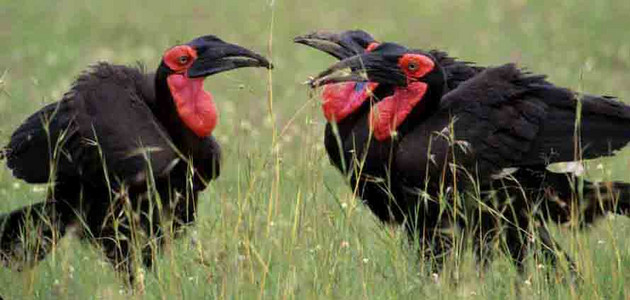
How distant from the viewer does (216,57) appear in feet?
21.4

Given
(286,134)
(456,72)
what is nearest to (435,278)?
(456,72)

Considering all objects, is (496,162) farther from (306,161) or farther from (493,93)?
(306,161)

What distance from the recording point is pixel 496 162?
21.2 ft

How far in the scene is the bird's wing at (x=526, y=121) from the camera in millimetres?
6480

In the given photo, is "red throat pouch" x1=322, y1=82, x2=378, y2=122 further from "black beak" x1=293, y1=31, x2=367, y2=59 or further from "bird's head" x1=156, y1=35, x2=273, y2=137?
"bird's head" x1=156, y1=35, x2=273, y2=137

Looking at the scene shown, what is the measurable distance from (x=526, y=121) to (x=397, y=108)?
23.5 inches

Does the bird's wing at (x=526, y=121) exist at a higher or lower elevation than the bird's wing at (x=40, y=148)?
higher

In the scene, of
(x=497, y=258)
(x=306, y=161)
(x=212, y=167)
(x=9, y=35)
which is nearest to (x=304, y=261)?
(x=306, y=161)

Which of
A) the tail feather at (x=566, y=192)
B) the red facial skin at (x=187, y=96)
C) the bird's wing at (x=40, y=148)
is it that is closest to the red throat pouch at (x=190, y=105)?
the red facial skin at (x=187, y=96)

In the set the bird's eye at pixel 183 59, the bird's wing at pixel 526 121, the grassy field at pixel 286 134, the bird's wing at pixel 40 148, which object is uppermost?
the bird's eye at pixel 183 59

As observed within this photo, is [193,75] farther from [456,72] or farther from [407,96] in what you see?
[456,72]

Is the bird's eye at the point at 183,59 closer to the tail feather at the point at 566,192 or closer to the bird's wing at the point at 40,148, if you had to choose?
the bird's wing at the point at 40,148

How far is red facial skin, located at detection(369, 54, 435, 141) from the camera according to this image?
258 inches

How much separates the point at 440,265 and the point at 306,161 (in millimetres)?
1063
